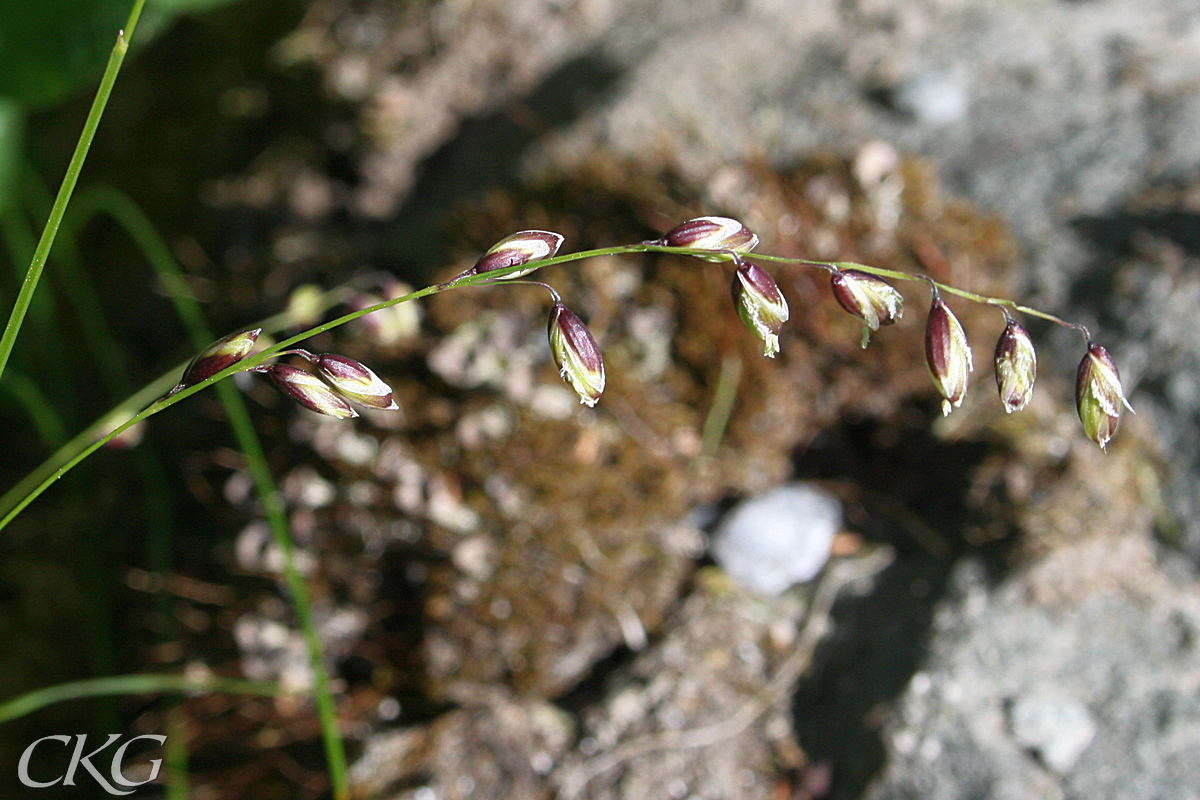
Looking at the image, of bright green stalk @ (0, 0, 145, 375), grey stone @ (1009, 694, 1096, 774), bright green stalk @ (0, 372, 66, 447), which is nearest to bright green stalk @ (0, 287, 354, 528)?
bright green stalk @ (0, 372, 66, 447)

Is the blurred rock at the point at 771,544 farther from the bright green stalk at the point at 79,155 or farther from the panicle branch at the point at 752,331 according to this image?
the bright green stalk at the point at 79,155

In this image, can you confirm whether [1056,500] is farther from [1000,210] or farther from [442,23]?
[442,23]

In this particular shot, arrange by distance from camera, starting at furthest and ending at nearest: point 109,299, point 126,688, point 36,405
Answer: point 109,299, point 36,405, point 126,688

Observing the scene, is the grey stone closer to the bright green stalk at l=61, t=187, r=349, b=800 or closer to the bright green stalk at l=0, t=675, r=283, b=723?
the bright green stalk at l=61, t=187, r=349, b=800

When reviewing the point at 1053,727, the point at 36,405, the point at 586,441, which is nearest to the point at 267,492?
the point at 586,441

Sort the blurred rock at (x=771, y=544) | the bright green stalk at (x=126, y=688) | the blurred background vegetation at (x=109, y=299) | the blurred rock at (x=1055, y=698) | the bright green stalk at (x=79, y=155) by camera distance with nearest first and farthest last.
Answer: the bright green stalk at (x=79, y=155)
the bright green stalk at (x=126, y=688)
the blurred rock at (x=1055, y=698)
the blurred rock at (x=771, y=544)
the blurred background vegetation at (x=109, y=299)

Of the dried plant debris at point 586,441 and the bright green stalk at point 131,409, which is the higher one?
the bright green stalk at point 131,409

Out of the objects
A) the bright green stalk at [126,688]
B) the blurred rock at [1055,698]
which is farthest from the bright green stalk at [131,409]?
the blurred rock at [1055,698]

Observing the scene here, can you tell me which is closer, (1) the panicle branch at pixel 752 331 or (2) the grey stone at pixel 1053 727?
(1) the panicle branch at pixel 752 331

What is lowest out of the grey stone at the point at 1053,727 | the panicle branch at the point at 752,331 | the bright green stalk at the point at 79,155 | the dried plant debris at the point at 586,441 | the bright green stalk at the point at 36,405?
the grey stone at the point at 1053,727

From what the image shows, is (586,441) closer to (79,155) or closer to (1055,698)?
(1055,698)
